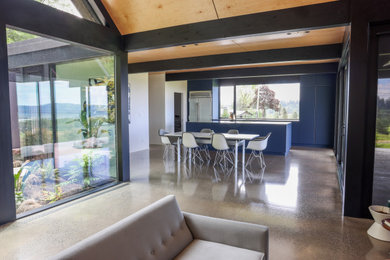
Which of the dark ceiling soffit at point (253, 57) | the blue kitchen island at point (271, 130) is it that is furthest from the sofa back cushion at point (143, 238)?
the blue kitchen island at point (271, 130)

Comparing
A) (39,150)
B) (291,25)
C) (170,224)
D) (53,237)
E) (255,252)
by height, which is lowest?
(53,237)

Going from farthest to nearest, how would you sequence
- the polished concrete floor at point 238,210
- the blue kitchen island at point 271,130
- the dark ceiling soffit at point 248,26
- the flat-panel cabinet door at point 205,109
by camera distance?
the flat-panel cabinet door at point 205,109 → the blue kitchen island at point 271,130 → the dark ceiling soffit at point 248,26 → the polished concrete floor at point 238,210

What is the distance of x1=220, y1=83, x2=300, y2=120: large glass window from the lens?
10266 mm

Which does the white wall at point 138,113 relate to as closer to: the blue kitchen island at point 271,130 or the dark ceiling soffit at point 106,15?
the blue kitchen island at point 271,130

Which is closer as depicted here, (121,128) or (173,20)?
(173,20)

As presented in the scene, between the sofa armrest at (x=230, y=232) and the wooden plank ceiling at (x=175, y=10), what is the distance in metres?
3.07

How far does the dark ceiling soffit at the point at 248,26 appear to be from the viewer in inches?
133

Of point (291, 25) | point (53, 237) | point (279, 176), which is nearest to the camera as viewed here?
point (53, 237)

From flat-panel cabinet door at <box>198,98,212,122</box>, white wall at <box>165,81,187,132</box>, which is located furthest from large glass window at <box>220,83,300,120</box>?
white wall at <box>165,81,187,132</box>

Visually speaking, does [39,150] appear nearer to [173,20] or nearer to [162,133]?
[173,20]

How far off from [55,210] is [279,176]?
13.5 ft

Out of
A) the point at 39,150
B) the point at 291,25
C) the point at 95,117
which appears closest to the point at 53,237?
the point at 39,150

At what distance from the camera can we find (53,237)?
9.21 feet

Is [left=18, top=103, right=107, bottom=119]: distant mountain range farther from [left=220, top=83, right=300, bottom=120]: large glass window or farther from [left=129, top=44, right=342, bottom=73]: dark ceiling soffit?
[left=220, top=83, right=300, bottom=120]: large glass window
